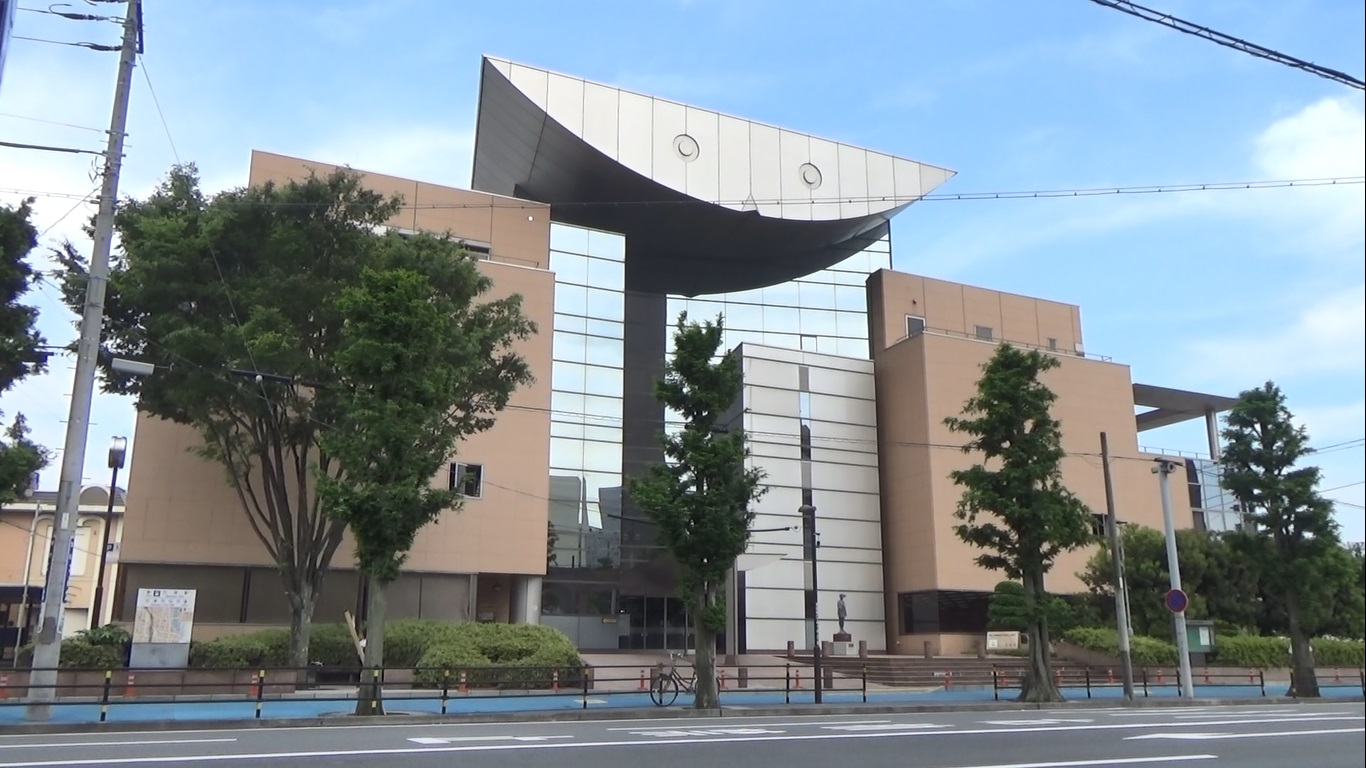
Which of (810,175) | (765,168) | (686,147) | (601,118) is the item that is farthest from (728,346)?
(601,118)

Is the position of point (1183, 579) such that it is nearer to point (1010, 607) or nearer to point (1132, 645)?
point (1132, 645)

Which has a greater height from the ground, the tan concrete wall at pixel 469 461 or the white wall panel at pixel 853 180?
the white wall panel at pixel 853 180

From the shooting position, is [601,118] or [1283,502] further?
[601,118]

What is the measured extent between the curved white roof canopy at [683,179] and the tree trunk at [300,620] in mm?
21467

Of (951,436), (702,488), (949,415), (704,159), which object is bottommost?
(702,488)

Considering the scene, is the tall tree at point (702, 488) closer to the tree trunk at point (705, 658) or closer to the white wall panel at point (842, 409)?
the tree trunk at point (705, 658)

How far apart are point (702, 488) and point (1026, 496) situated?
899cm

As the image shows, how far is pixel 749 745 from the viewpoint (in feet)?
40.2

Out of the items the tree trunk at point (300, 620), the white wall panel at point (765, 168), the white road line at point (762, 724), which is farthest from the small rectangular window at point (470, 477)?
the white road line at point (762, 724)

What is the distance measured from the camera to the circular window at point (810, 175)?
4438 cm

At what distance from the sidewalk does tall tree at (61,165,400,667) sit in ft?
19.5

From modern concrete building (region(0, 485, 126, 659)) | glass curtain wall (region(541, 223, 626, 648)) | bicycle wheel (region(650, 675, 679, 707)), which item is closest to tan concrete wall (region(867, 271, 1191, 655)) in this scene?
glass curtain wall (region(541, 223, 626, 648))

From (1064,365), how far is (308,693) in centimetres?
3549

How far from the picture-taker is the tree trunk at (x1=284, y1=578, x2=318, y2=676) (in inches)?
1008
